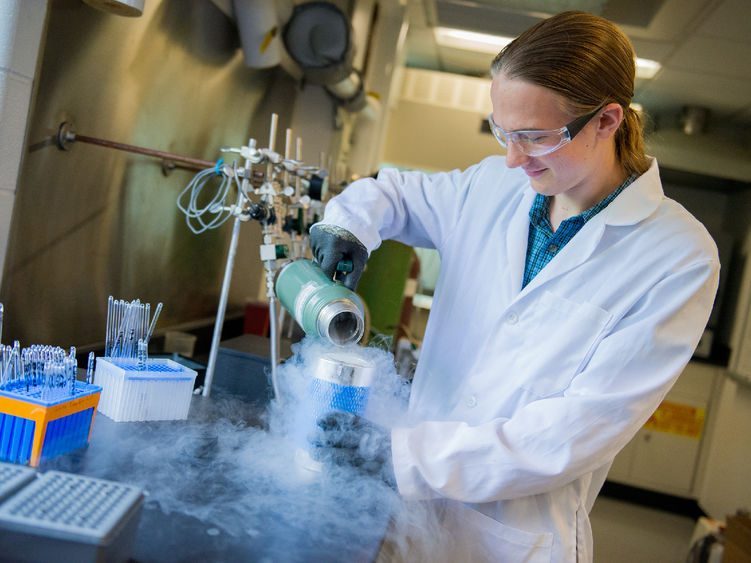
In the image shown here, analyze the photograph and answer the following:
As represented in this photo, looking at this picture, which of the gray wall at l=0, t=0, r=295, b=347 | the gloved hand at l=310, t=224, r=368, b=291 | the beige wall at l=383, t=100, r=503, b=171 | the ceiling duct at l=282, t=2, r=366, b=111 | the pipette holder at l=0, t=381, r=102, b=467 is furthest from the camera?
the beige wall at l=383, t=100, r=503, b=171

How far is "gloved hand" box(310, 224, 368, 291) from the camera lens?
1.38 m

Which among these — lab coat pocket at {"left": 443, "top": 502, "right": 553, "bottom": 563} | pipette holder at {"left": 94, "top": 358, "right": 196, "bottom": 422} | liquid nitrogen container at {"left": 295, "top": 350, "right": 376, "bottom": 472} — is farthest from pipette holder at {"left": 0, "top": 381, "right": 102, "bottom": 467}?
lab coat pocket at {"left": 443, "top": 502, "right": 553, "bottom": 563}

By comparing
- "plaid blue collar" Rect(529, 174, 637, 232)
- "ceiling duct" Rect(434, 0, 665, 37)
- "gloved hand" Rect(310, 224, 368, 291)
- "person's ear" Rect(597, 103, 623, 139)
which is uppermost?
"ceiling duct" Rect(434, 0, 665, 37)

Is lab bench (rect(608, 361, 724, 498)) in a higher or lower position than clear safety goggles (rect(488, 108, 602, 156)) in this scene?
lower

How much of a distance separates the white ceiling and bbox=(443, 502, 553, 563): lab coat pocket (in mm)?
3336

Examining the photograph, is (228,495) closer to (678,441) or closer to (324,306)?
(324,306)

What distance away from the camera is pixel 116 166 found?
1.92 metres

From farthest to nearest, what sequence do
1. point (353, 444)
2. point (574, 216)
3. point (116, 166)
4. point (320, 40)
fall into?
point (320, 40) < point (116, 166) < point (574, 216) < point (353, 444)

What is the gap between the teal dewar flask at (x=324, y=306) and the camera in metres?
1.21

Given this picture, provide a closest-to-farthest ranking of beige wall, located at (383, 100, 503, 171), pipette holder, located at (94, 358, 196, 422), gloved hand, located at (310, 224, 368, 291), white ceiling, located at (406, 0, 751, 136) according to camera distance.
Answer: pipette holder, located at (94, 358, 196, 422) < gloved hand, located at (310, 224, 368, 291) < white ceiling, located at (406, 0, 751, 136) < beige wall, located at (383, 100, 503, 171)

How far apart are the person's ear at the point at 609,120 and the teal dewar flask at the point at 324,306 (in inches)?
23.7

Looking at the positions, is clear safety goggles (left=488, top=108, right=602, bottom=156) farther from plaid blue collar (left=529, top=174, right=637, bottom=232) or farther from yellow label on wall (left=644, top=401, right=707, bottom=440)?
yellow label on wall (left=644, top=401, right=707, bottom=440)

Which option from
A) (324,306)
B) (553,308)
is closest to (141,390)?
(324,306)

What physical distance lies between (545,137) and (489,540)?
78cm
